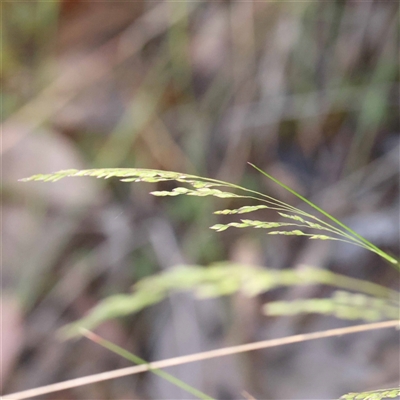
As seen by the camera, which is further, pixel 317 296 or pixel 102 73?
pixel 102 73

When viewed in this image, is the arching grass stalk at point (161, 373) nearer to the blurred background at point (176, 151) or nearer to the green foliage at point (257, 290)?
the green foliage at point (257, 290)

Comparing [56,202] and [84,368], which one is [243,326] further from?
[56,202]

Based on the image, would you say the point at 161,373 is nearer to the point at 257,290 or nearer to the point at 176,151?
the point at 257,290

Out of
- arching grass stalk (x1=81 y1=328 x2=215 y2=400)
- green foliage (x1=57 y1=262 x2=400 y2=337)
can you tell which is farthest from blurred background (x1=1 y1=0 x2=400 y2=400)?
arching grass stalk (x1=81 y1=328 x2=215 y2=400)

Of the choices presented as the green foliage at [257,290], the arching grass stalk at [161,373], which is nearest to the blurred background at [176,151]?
the green foliage at [257,290]

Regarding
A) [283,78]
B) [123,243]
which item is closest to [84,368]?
[123,243]

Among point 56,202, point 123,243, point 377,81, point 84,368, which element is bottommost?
point 84,368

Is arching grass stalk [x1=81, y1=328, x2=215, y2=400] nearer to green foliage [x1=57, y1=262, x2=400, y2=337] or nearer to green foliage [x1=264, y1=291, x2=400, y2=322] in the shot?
green foliage [x1=57, y1=262, x2=400, y2=337]

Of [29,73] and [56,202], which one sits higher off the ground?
[29,73]
